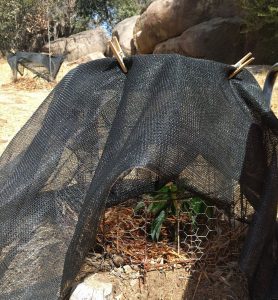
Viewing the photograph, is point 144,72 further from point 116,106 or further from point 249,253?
point 249,253

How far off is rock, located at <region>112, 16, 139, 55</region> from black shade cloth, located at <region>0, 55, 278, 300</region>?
13620 mm

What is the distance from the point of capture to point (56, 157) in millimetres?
2055

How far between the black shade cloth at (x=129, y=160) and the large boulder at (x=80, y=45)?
15.6 meters

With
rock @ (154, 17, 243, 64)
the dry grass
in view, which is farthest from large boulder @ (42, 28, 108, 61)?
rock @ (154, 17, 243, 64)

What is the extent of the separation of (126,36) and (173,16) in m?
2.90

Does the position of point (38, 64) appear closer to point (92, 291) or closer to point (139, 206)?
point (139, 206)

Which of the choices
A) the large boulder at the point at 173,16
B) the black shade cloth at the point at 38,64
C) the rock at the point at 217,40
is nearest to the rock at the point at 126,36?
the large boulder at the point at 173,16

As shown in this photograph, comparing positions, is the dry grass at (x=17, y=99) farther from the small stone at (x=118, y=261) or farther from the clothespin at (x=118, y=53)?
the clothespin at (x=118, y=53)

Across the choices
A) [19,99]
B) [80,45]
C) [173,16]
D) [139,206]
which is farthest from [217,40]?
[139,206]

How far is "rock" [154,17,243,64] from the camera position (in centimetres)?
1199

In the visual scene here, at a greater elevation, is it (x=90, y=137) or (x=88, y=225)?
(x=90, y=137)

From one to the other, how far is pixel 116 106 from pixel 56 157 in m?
0.36

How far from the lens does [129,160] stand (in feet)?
5.46

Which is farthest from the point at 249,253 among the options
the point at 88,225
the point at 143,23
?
the point at 143,23
